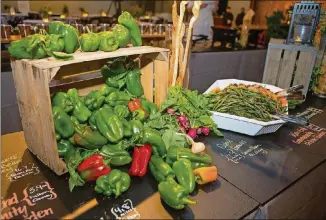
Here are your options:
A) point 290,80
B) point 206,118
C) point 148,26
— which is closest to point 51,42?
point 206,118

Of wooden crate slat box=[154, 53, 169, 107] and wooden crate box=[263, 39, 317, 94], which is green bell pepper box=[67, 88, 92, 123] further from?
wooden crate box=[263, 39, 317, 94]

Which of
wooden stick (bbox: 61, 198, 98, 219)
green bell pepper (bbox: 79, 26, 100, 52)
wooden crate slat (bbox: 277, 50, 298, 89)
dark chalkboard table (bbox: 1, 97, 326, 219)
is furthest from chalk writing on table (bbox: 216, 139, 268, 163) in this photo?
wooden crate slat (bbox: 277, 50, 298, 89)

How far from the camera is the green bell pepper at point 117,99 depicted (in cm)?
110

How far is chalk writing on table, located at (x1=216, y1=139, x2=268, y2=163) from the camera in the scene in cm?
113

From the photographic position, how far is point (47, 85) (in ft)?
2.72

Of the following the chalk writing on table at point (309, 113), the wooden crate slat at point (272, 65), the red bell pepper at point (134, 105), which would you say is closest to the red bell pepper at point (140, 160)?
the red bell pepper at point (134, 105)

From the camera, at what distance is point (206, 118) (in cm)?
125

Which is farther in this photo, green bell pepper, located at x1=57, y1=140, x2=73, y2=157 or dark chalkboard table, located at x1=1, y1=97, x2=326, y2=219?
green bell pepper, located at x1=57, y1=140, x2=73, y2=157

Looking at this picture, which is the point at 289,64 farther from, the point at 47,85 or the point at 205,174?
the point at 47,85

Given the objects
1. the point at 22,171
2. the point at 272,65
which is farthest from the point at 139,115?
the point at 272,65

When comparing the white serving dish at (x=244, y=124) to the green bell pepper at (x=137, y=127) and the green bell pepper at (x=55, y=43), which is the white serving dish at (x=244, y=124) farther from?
the green bell pepper at (x=55, y=43)

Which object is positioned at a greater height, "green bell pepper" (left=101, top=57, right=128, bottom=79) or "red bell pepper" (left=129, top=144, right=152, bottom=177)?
"green bell pepper" (left=101, top=57, right=128, bottom=79)

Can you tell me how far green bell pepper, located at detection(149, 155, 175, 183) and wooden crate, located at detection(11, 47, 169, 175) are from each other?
33 centimetres

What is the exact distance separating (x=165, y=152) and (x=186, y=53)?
1.95 feet
